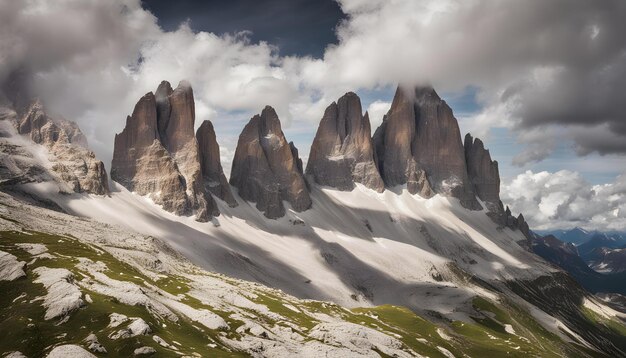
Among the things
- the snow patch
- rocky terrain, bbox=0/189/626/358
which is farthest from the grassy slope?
the snow patch

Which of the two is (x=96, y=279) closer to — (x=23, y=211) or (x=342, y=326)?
(x=342, y=326)

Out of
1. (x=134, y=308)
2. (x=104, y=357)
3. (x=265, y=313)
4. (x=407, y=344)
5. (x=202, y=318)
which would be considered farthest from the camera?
(x=407, y=344)

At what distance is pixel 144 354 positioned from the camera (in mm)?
46875

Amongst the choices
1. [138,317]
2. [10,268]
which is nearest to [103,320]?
[138,317]

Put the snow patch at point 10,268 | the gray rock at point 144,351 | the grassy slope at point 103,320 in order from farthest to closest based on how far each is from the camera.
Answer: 1. the snow patch at point 10,268
2. the grassy slope at point 103,320
3. the gray rock at point 144,351

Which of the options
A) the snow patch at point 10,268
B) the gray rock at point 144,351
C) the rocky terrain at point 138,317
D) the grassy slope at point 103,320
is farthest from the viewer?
the snow patch at point 10,268

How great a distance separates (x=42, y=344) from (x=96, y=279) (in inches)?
1062

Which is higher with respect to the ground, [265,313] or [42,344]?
[265,313]

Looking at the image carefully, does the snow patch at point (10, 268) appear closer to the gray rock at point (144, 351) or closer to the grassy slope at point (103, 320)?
the grassy slope at point (103, 320)

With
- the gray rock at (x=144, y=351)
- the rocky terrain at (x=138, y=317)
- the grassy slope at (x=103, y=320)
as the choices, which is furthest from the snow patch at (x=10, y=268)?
the gray rock at (x=144, y=351)

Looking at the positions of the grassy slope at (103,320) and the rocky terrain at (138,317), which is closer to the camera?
the grassy slope at (103,320)

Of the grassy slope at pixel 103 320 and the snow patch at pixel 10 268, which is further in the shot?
the snow patch at pixel 10 268

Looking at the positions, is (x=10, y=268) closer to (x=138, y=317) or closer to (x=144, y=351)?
(x=138, y=317)

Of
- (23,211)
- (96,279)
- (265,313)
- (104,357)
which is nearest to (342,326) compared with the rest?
(265,313)
